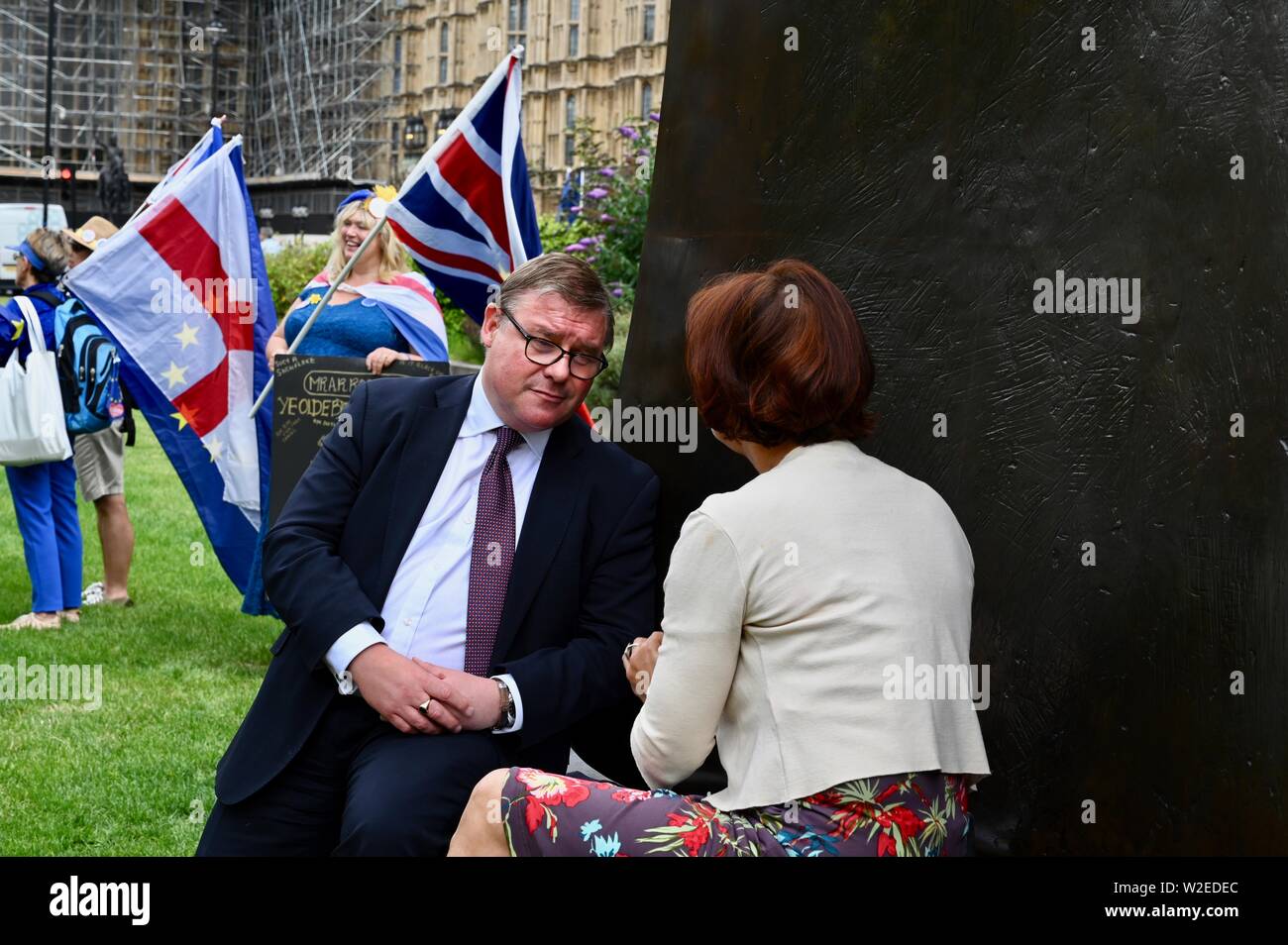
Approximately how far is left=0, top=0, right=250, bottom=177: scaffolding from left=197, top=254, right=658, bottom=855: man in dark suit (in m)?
54.5

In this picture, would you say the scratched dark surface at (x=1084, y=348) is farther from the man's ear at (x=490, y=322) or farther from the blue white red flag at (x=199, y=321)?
the blue white red flag at (x=199, y=321)

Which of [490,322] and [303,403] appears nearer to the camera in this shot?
[490,322]

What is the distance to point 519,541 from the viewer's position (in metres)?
2.98

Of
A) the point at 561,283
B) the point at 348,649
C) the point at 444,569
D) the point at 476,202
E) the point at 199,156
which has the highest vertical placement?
the point at 199,156

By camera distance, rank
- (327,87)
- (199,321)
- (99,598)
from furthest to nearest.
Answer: (327,87) → (99,598) → (199,321)

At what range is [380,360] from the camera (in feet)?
18.1

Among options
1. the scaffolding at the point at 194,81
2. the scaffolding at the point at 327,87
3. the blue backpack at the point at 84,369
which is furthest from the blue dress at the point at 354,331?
the scaffolding at the point at 327,87

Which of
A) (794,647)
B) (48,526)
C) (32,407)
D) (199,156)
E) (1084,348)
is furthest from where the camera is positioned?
(199,156)

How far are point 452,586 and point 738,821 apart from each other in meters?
0.96

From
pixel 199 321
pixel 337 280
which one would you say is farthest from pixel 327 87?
pixel 337 280

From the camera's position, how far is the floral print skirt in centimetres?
213

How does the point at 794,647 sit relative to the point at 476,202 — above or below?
below

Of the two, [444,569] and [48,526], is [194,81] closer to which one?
[48,526]

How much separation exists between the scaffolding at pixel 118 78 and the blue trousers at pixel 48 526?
4994cm
